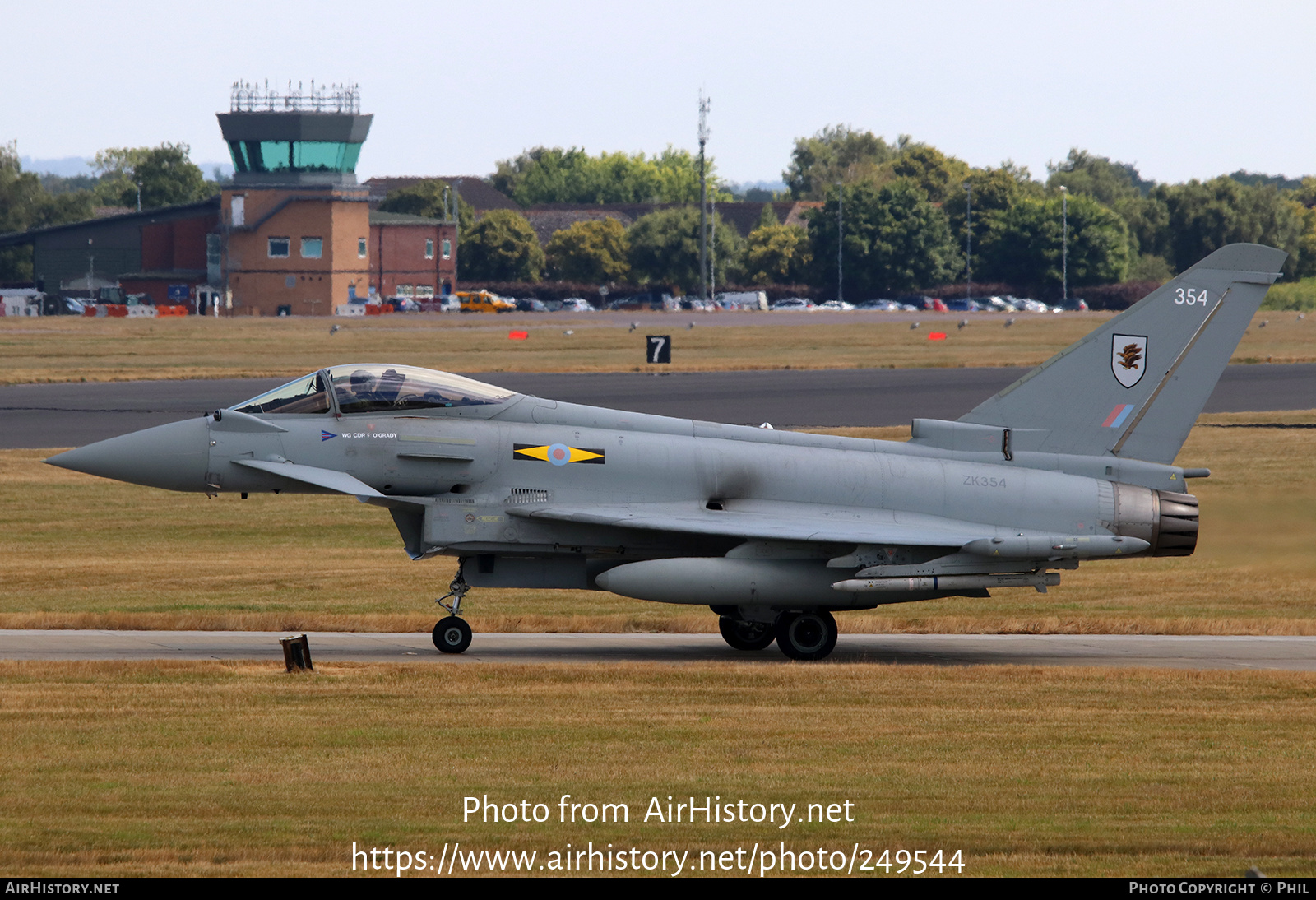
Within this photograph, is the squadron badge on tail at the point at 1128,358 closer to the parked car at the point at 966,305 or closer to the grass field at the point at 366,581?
the grass field at the point at 366,581

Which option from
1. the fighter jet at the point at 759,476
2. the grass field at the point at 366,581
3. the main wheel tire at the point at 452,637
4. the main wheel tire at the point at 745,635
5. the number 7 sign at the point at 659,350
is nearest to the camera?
the fighter jet at the point at 759,476

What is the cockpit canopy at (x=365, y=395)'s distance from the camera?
18.1 meters

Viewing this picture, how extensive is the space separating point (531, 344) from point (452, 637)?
216 feet

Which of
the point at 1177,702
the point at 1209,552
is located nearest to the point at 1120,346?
the point at 1209,552

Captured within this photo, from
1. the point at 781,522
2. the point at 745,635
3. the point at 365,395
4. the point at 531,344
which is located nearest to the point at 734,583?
the point at 781,522

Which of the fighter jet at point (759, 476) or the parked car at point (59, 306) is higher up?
the parked car at point (59, 306)

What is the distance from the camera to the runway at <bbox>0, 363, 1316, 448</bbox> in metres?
46.5

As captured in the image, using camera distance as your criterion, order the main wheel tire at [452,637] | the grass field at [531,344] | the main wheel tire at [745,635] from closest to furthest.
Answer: the main wheel tire at [452,637]
the main wheel tire at [745,635]
the grass field at [531,344]

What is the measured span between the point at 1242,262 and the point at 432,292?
126 m

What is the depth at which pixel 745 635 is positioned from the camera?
19.2 meters

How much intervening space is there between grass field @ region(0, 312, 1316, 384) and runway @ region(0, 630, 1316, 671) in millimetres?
43544

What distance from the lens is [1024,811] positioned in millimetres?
10711

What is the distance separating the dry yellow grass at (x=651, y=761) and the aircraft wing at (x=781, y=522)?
1.53m

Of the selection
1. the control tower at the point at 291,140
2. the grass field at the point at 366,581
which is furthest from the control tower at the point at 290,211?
the grass field at the point at 366,581
